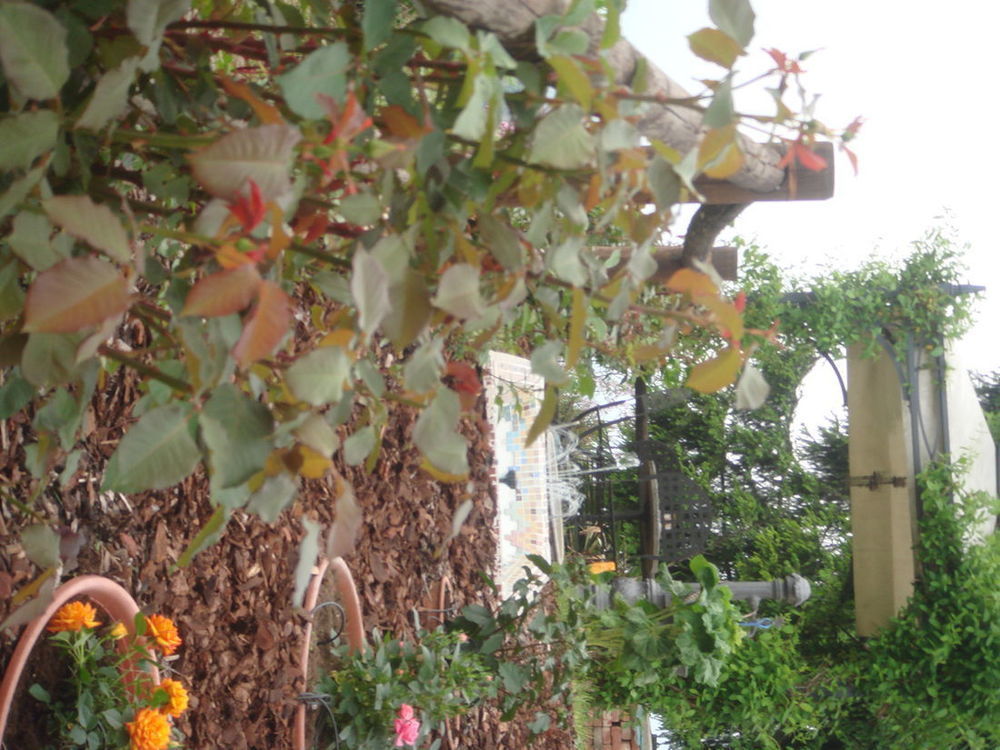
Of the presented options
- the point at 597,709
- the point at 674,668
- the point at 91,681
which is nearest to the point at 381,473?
the point at 674,668

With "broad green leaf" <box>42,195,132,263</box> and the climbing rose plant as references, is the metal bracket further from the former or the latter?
"broad green leaf" <box>42,195,132,263</box>

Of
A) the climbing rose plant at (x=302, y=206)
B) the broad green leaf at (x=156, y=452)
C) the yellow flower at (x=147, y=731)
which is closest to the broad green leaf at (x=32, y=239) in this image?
the climbing rose plant at (x=302, y=206)

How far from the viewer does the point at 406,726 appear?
1786mm

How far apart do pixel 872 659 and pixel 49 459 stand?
3.76 meters

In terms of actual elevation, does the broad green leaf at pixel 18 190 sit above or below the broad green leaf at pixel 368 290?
above

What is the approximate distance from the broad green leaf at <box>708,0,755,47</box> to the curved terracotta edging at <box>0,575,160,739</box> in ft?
2.79

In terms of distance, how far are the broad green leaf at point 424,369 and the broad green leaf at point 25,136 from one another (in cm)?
22

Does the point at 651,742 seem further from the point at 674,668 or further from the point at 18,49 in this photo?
the point at 18,49

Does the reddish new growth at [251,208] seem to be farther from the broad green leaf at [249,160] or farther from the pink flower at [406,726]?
the pink flower at [406,726]

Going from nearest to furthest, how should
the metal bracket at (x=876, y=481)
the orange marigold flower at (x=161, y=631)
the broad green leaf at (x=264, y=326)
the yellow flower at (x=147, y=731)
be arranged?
the broad green leaf at (x=264, y=326) → the yellow flower at (x=147, y=731) → the orange marigold flower at (x=161, y=631) → the metal bracket at (x=876, y=481)

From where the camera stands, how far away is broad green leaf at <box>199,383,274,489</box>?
1.48 ft

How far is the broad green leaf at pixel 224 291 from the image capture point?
0.42 meters

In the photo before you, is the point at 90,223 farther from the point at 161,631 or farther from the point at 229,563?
the point at 229,563

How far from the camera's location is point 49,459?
2.37 feet
